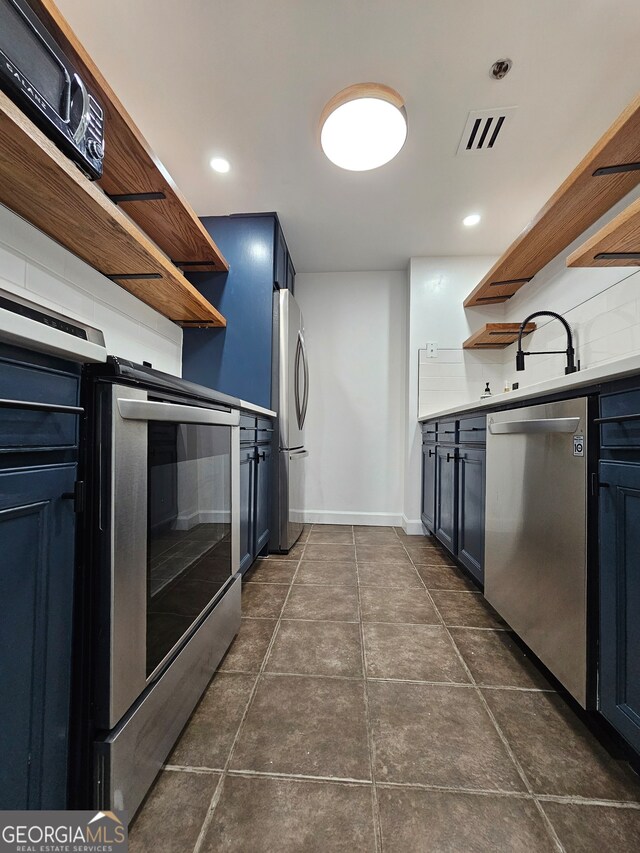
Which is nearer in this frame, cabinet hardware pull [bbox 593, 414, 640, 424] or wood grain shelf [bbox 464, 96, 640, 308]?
cabinet hardware pull [bbox 593, 414, 640, 424]

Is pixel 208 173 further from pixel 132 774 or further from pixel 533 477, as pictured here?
pixel 132 774

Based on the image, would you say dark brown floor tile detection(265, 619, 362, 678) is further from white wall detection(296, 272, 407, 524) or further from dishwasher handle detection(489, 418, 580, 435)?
white wall detection(296, 272, 407, 524)

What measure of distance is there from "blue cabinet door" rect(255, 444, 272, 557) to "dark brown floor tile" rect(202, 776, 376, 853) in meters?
1.25

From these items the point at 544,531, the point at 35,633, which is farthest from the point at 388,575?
the point at 35,633

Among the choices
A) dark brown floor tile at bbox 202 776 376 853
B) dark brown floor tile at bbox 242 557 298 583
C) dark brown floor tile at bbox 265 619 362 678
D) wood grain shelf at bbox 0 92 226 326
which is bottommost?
dark brown floor tile at bbox 242 557 298 583

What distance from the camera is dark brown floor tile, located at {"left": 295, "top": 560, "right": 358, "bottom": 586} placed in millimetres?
1971

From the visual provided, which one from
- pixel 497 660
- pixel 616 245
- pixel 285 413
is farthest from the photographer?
pixel 285 413

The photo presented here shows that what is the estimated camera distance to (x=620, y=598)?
0.84 metres

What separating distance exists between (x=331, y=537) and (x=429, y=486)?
88cm

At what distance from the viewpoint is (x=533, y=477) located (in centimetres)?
122

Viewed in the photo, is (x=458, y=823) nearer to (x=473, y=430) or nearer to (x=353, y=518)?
(x=473, y=430)

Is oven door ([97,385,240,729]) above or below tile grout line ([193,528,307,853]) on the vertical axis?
above

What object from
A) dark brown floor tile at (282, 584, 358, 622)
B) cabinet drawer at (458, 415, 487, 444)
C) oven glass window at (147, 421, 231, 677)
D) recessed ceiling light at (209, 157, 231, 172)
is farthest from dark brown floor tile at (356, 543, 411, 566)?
recessed ceiling light at (209, 157, 231, 172)

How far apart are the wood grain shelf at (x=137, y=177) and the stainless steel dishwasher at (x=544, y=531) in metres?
1.75
